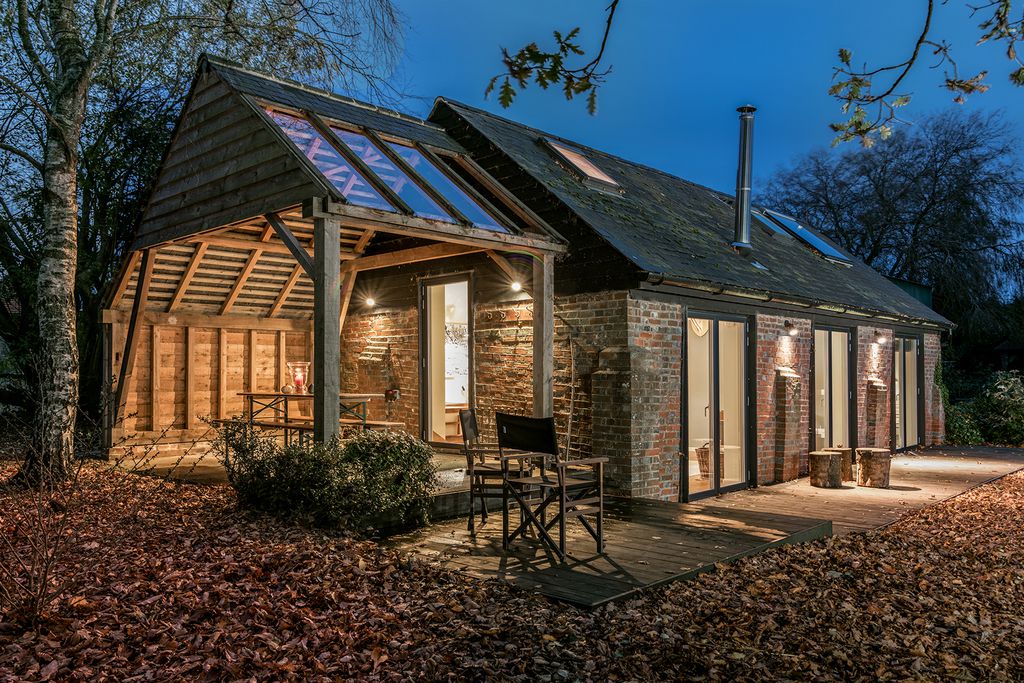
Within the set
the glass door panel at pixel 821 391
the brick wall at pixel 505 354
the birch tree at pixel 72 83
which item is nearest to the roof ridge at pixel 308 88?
the birch tree at pixel 72 83

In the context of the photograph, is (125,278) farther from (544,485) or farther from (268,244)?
(544,485)

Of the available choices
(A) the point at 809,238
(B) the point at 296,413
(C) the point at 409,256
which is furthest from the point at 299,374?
(A) the point at 809,238

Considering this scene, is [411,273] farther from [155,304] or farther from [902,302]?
[902,302]

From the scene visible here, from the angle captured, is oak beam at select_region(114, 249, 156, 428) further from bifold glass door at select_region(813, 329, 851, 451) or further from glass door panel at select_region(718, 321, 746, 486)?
bifold glass door at select_region(813, 329, 851, 451)

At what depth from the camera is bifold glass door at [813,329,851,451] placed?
12.4m

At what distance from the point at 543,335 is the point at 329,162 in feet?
9.65

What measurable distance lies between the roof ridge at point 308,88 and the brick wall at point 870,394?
315 inches

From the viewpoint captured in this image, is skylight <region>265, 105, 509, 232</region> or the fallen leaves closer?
the fallen leaves

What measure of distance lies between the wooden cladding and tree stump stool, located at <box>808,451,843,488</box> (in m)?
8.11

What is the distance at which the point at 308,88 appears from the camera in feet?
30.9

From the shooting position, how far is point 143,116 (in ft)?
43.7

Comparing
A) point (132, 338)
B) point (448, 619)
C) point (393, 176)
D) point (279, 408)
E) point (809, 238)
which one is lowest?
point (448, 619)

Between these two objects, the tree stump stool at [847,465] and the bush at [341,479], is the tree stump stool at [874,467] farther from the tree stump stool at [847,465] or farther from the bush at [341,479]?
the bush at [341,479]

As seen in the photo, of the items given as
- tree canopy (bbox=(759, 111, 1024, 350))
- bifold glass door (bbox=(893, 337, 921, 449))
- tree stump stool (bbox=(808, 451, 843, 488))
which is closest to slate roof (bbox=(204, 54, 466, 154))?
tree stump stool (bbox=(808, 451, 843, 488))
